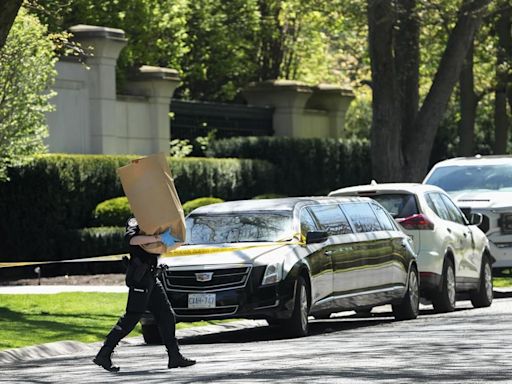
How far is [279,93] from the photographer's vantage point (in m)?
38.8

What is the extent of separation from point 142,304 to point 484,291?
9.83 meters

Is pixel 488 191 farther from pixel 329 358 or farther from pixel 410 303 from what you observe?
pixel 329 358

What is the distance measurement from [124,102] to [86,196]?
3402 millimetres

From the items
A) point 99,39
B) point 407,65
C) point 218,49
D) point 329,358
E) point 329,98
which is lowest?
point 329,358

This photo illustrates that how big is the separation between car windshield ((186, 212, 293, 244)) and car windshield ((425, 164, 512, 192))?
26.8 feet

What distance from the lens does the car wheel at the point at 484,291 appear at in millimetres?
22562

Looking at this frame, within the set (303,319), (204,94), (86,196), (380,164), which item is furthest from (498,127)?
(303,319)

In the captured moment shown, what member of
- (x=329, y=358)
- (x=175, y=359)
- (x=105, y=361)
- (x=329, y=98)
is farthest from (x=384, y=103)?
(x=105, y=361)

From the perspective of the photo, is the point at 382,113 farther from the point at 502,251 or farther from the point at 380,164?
the point at 502,251

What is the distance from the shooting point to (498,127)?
4228cm

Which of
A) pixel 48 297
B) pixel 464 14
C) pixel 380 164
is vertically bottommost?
pixel 48 297

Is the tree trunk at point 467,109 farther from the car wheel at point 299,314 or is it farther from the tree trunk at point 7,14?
the car wheel at point 299,314

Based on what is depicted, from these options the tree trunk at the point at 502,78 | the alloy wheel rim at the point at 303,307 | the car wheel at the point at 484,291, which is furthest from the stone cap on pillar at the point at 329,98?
the alloy wheel rim at the point at 303,307

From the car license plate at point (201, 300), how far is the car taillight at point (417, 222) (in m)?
4.98
